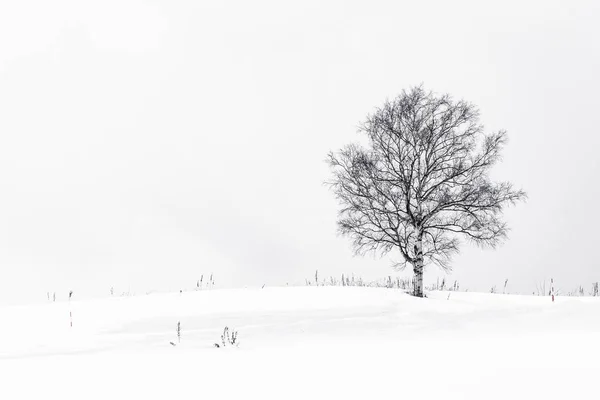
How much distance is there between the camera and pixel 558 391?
740 cm

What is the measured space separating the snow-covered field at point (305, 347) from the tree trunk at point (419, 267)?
0.68m

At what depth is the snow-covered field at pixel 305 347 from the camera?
7.75 m

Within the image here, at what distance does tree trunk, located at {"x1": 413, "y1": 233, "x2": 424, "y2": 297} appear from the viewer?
18.3 m

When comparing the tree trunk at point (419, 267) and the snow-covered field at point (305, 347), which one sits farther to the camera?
the tree trunk at point (419, 267)

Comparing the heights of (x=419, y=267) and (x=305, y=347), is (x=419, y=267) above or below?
above

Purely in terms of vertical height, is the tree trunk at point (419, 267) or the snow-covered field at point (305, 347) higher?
the tree trunk at point (419, 267)

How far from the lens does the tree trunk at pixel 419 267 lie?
1834cm

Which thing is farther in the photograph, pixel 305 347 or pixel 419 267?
pixel 419 267

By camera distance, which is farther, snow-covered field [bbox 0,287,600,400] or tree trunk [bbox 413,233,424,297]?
tree trunk [bbox 413,233,424,297]

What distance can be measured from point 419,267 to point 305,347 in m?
8.71

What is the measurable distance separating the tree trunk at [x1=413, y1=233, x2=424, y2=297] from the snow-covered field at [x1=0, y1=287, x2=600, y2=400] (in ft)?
2.22

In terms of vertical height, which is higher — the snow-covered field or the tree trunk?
the tree trunk

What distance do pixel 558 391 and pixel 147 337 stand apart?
8728 mm

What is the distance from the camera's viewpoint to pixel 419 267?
18641 millimetres
